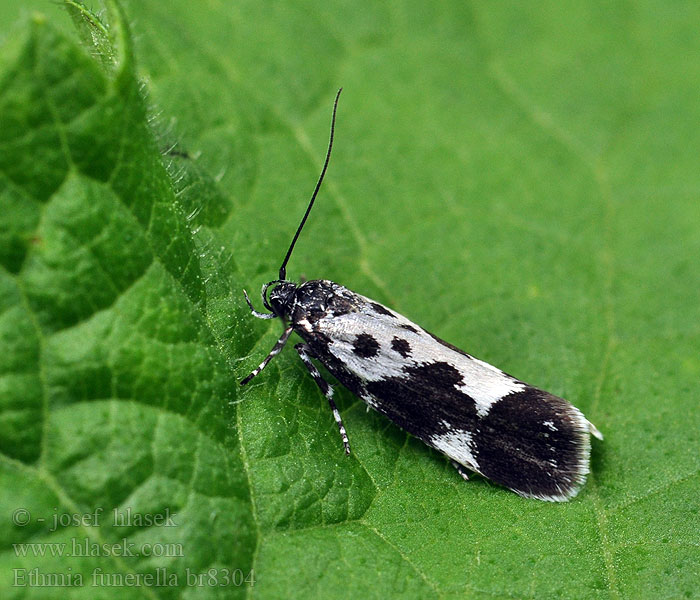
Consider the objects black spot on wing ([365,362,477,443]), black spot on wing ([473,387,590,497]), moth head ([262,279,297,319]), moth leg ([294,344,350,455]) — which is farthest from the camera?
moth head ([262,279,297,319])

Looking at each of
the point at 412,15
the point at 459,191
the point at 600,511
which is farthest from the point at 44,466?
the point at 412,15

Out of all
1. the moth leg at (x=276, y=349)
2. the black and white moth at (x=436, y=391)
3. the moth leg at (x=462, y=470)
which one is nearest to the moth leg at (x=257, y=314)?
the black and white moth at (x=436, y=391)

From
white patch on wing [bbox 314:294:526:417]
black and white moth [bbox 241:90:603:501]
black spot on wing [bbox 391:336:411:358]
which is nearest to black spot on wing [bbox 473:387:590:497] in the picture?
black and white moth [bbox 241:90:603:501]

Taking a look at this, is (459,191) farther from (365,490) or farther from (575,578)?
(575,578)

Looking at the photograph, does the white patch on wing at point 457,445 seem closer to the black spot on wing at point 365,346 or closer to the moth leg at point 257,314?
the black spot on wing at point 365,346

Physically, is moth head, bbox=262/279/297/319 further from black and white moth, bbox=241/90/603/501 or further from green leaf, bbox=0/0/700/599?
green leaf, bbox=0/0/700/599

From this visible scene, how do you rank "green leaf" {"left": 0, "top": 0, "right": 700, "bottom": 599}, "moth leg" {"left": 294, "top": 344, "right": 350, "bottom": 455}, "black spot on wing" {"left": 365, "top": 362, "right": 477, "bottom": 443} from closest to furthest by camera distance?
"green leaf" {"left": 0, "top": 0, "right": 700, "bottom": 599} < "moth leg" {"left": 294, "top": 344, "right": 350, "bottom": 455} < "black spot on wing" {"left": 365, "top": 362, "right": 477, "bottom": 443}

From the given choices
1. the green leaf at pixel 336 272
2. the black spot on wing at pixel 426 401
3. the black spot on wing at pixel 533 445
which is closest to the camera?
the green leaf at pixel 336 272
